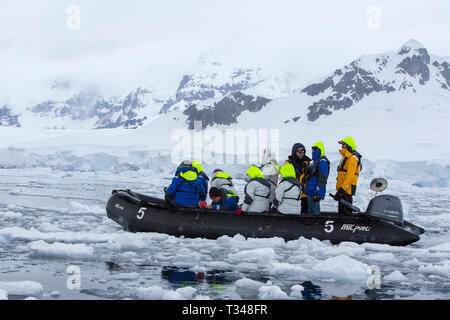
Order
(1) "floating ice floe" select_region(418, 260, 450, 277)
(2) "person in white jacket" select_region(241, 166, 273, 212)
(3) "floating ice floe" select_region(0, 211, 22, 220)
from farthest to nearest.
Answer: (3) "floating ice floe" select_region(0, 211, 22, 220) → (2) "person in white jacket" select_region(241, 166, 273, 212) → (1) "floating ice floe" select_region(418, 260, 450, 277)

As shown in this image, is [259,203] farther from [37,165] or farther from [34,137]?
[34,137]

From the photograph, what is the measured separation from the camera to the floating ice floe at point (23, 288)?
5.49 meters

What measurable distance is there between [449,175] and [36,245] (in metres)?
31.4

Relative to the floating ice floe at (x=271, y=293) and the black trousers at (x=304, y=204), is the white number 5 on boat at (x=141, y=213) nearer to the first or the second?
the black trousers at (x=304, y=204)

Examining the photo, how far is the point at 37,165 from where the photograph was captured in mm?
39875

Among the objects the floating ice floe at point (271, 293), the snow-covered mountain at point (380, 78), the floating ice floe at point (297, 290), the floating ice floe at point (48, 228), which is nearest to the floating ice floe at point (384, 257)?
the floating ice floe at point (297, 290)

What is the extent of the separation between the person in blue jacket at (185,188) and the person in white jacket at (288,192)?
1409mm

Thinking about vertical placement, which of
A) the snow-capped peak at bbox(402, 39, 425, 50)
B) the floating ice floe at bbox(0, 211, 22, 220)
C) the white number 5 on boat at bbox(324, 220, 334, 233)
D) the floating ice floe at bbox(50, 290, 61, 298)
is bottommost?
the floating ice floe at bbox(50, 290, 61, 298)

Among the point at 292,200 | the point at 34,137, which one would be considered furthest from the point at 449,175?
the point at 34,137

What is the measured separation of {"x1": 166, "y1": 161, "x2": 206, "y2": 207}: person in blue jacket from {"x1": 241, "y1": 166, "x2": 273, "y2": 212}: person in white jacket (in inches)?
36.0

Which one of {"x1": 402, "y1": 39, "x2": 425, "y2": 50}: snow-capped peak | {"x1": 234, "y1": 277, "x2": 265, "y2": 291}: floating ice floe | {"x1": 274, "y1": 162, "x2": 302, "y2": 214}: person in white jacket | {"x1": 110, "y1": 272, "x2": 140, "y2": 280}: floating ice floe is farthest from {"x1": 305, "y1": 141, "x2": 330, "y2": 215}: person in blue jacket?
{"x1": 402, "y1": 39, "x2": 425, "y2": 50}: snow-capped peak

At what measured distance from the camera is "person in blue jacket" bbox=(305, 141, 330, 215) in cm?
899

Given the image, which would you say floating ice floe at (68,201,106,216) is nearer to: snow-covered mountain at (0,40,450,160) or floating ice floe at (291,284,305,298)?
floating ice floe at (291,284,305,298)

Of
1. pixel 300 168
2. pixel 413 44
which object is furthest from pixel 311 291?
pixel 413 44
